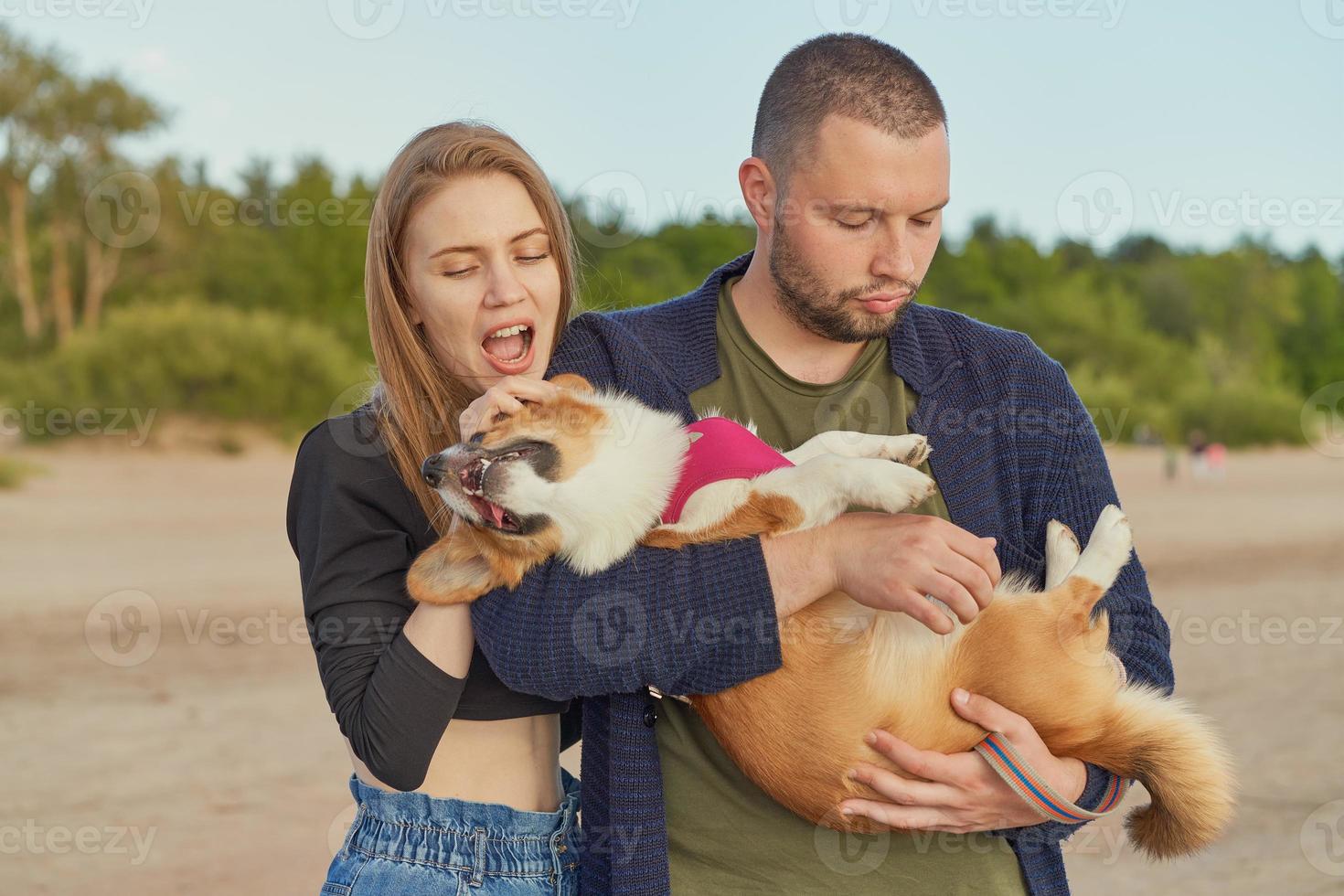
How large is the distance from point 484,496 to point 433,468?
0.17 metres

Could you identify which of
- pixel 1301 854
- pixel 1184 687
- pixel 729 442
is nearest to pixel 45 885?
pixel 729 442

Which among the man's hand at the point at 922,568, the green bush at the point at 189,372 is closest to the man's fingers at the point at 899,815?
the man's hand at the point at 922,568

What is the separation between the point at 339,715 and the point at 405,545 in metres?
0.41

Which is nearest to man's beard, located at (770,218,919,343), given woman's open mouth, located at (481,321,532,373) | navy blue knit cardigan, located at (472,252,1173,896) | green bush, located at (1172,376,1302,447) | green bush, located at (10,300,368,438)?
navy blue knit cardigan, located at (472,252,1173,896)

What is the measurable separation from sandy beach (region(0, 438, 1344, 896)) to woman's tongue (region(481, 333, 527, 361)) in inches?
158

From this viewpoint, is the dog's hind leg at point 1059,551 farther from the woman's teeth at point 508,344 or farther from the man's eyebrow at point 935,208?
the woman's teeth at point 508,344

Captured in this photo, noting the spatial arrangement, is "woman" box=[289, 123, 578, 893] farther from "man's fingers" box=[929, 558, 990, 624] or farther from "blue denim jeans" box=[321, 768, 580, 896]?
"man's fingers" box=[929, 558, 990, 624]

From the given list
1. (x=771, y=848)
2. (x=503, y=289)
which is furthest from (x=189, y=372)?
(x=771, y=848)

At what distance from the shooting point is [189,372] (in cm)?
1956

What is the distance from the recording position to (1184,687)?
9.52m

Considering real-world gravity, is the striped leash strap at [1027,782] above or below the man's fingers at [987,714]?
below

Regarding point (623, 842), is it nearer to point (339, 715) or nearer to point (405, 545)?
point (339, 715)

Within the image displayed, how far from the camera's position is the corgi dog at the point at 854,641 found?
236 cm

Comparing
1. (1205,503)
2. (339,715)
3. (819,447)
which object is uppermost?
(819,447)
